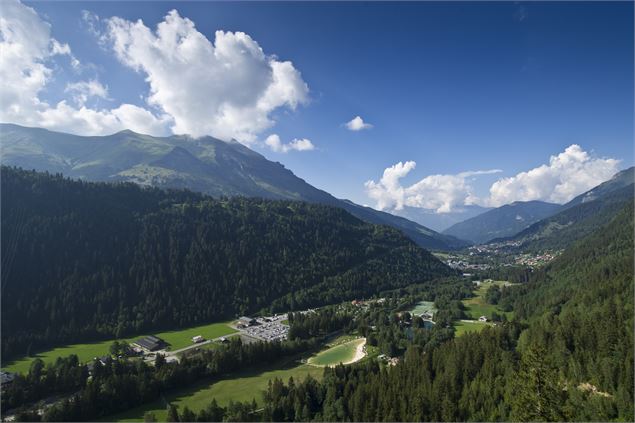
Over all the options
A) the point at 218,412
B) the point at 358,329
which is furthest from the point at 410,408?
the point at 358,329

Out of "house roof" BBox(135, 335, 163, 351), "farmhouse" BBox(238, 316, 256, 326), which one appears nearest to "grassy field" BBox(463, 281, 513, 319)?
"farmhouse" BBox(238, 316, 256, 326)

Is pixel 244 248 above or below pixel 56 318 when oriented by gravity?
above

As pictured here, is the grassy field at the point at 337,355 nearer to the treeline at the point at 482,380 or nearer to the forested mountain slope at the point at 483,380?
the forested mountain slope at the point at 483,380

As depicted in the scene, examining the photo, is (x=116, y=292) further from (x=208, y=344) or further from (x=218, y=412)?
(x=218, y=412)

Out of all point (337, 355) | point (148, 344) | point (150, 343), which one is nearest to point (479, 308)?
point (337, 355)

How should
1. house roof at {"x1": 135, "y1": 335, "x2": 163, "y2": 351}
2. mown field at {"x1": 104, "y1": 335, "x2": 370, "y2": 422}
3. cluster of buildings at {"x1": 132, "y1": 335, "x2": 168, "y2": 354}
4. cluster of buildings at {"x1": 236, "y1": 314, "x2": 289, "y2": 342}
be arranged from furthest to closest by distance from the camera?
cluster of buildings at {"x1": 236, "y1": 314, "x2": 289, "y2": 342} < house roof at {"x1": 135, "y1": 335, "x2": 163, "y2": 351} < cluster of buildings at {"x1": 132, "y1": 335, "x2": 168, "y2": 354} < mown field at {"x1": 104, "y1": 335, "x2": 370, "y2": 422}

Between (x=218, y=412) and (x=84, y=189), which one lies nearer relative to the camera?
(x=218, y=412)

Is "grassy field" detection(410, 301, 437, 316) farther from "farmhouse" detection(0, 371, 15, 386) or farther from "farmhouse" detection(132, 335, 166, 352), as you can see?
"farmhouse" detection(0, 371, 15, 386)

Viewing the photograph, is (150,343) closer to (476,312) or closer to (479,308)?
(476,312)
